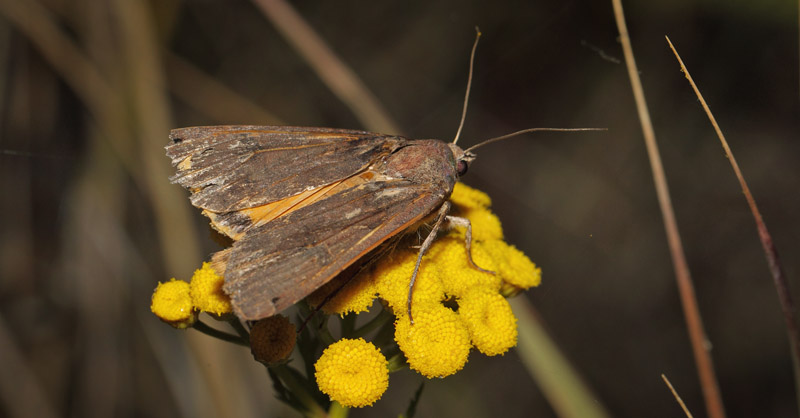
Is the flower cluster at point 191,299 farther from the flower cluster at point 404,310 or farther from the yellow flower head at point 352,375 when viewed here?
the yellow flower head at point 352,375

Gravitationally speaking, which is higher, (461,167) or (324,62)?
(324,62)

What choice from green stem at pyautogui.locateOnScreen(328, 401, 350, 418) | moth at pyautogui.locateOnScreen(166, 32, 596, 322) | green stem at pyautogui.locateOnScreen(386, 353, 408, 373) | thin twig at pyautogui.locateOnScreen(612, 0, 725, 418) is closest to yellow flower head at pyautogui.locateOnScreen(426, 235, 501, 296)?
moth at pyautogui.locateOnScreen(166, 32, 596, 322)

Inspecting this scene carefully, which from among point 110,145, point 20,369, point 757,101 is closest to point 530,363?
point 757,101

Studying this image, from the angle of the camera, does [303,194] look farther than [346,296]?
Yes

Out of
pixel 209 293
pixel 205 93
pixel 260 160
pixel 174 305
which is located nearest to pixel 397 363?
pixel 209 293

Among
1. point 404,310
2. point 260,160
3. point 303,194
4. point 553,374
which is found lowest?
point 553,374

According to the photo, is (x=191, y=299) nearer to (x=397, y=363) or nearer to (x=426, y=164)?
(x=397, y=363)

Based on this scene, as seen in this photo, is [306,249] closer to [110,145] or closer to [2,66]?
[110,145]
